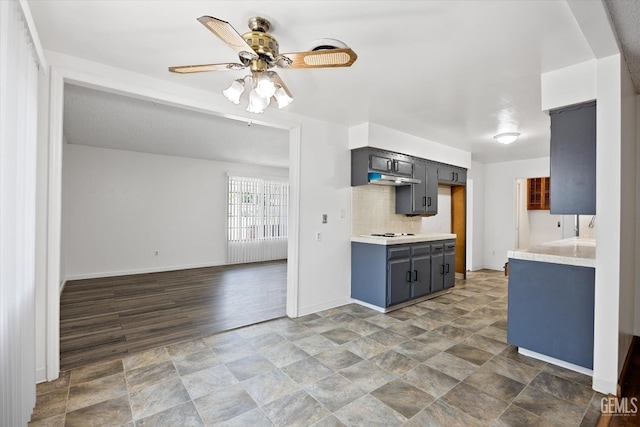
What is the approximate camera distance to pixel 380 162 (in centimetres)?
420

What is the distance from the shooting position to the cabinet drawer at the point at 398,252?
3.91 m

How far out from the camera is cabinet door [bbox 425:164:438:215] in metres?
4.95

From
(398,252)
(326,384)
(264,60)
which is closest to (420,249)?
(398,252)

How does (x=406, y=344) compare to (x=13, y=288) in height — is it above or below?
below

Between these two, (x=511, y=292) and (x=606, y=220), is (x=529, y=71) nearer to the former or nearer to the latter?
(x=606, y=220)

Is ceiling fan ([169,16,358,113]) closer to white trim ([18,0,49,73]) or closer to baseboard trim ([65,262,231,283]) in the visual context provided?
white trim ([18,0,49,73])

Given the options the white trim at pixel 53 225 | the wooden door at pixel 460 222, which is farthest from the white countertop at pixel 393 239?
the white trim at pixel 53 225

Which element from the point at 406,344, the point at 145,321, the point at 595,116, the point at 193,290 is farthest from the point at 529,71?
the point at 193,290

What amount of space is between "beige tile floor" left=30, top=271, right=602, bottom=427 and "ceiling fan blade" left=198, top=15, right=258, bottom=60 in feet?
7.38

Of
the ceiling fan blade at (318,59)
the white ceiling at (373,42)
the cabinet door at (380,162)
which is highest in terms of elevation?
the white ceiling at (373,42)

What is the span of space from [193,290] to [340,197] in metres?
2.92

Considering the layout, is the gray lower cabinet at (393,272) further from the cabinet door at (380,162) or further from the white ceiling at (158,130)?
the white ceiling at (158,130)

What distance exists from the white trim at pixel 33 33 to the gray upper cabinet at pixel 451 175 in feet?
16.7

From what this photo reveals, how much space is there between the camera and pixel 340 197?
4.18 m
